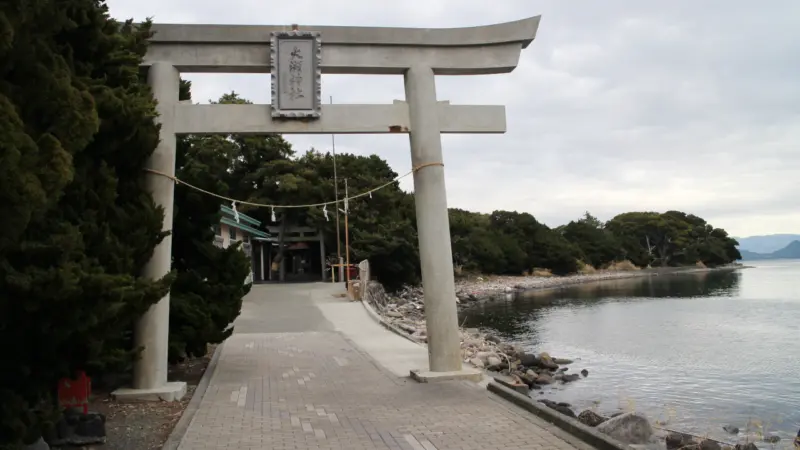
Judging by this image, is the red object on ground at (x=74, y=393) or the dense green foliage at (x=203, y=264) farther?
the dense green foliage at (x=203, y=264)

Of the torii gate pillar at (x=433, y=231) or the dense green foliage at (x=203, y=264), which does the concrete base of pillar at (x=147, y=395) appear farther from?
the torii gate pillar at (x=433, y=231)

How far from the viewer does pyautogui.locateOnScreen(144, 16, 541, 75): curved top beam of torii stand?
828 cm

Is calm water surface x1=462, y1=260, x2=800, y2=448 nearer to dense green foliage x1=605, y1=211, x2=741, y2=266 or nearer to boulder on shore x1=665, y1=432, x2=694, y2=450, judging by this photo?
boulder on shore x1=665, y1=432, x2=694, y2=450

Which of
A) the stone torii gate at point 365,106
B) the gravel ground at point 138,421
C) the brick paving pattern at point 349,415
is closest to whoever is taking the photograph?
the brick paving pattern at point 349,415

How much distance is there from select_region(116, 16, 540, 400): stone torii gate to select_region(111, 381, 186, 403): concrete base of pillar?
30 centimetres

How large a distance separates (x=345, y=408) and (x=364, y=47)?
499 cm

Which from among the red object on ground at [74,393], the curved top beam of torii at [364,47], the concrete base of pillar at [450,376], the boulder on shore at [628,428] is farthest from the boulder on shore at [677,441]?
the red object on ground at [74,393]

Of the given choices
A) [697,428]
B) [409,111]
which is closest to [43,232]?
[409,111]

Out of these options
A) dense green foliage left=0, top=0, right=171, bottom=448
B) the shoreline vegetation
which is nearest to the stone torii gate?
the shoreline vegetation

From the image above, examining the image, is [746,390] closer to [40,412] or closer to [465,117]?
[465,117]

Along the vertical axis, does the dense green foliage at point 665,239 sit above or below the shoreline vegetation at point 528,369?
above

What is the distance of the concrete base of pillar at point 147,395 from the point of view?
24.2ft

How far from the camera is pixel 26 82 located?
12.9 ft

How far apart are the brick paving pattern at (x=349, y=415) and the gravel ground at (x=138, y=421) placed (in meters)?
0.29
